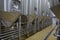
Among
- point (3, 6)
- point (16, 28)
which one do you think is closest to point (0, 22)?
point (16, 28)

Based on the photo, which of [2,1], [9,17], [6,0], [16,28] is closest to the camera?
[9,17]

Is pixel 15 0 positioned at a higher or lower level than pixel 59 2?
higher

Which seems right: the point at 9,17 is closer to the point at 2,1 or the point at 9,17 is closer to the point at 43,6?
the point at 2,1

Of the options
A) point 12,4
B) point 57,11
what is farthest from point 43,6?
point 57,11

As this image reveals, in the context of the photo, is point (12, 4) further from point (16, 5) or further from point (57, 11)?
point (57, 11)

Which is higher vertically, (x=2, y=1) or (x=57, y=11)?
(x=2, y=1)

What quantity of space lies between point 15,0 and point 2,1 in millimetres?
774

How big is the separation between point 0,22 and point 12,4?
5.19ft

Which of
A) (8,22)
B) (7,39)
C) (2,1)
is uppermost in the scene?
(2,1)

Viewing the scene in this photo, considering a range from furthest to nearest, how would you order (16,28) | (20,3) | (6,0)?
1. (20,3)
2. (6,0)
3. (16,28)

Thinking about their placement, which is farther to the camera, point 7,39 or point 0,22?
point 7,39

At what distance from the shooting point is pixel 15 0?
3.28 meters

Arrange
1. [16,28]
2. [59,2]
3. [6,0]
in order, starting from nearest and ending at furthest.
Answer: [59,2], [16,28], [6,0]

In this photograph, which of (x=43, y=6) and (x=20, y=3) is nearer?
(x=20, y=3)
